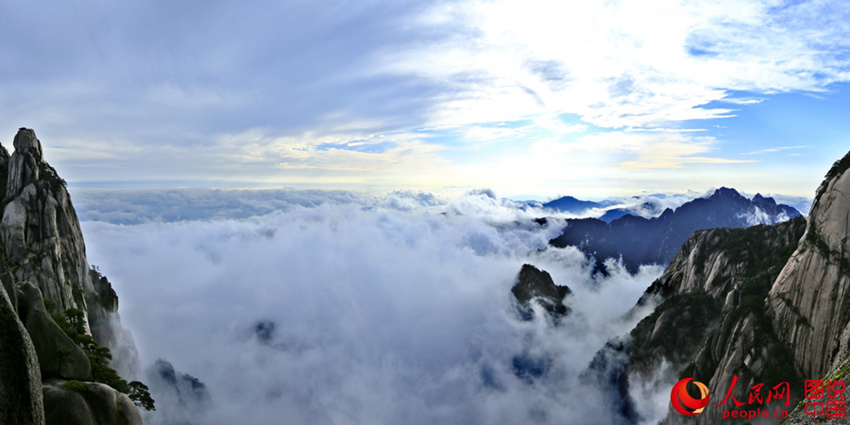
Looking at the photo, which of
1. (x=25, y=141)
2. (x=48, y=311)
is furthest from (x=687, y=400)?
(x=25, y=141)

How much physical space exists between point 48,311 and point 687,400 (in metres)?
153

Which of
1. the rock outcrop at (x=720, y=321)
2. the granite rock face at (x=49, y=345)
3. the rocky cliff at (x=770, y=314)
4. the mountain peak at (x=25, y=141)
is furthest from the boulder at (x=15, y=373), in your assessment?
the rock outcrop at (x=720, y=321)

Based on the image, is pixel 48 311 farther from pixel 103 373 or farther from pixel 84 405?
pixel 84 405

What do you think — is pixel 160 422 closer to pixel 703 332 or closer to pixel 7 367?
pixel 7 367

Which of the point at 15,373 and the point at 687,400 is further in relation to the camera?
the point at 687,400

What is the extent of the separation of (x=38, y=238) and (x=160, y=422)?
297ft

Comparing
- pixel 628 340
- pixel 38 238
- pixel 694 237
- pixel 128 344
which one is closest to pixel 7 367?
pixel 38 238

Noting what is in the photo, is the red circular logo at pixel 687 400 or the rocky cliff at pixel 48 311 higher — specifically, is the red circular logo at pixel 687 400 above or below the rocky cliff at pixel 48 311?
below

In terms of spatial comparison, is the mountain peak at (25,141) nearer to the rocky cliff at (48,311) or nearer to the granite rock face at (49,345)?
the rocky cliff at (48,311)

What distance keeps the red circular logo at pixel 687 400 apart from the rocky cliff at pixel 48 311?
444ft

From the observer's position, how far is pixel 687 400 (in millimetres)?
120125

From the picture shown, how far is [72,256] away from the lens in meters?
96.2

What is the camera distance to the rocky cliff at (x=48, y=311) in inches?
683

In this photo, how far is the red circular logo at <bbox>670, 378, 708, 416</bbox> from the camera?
11286cm
